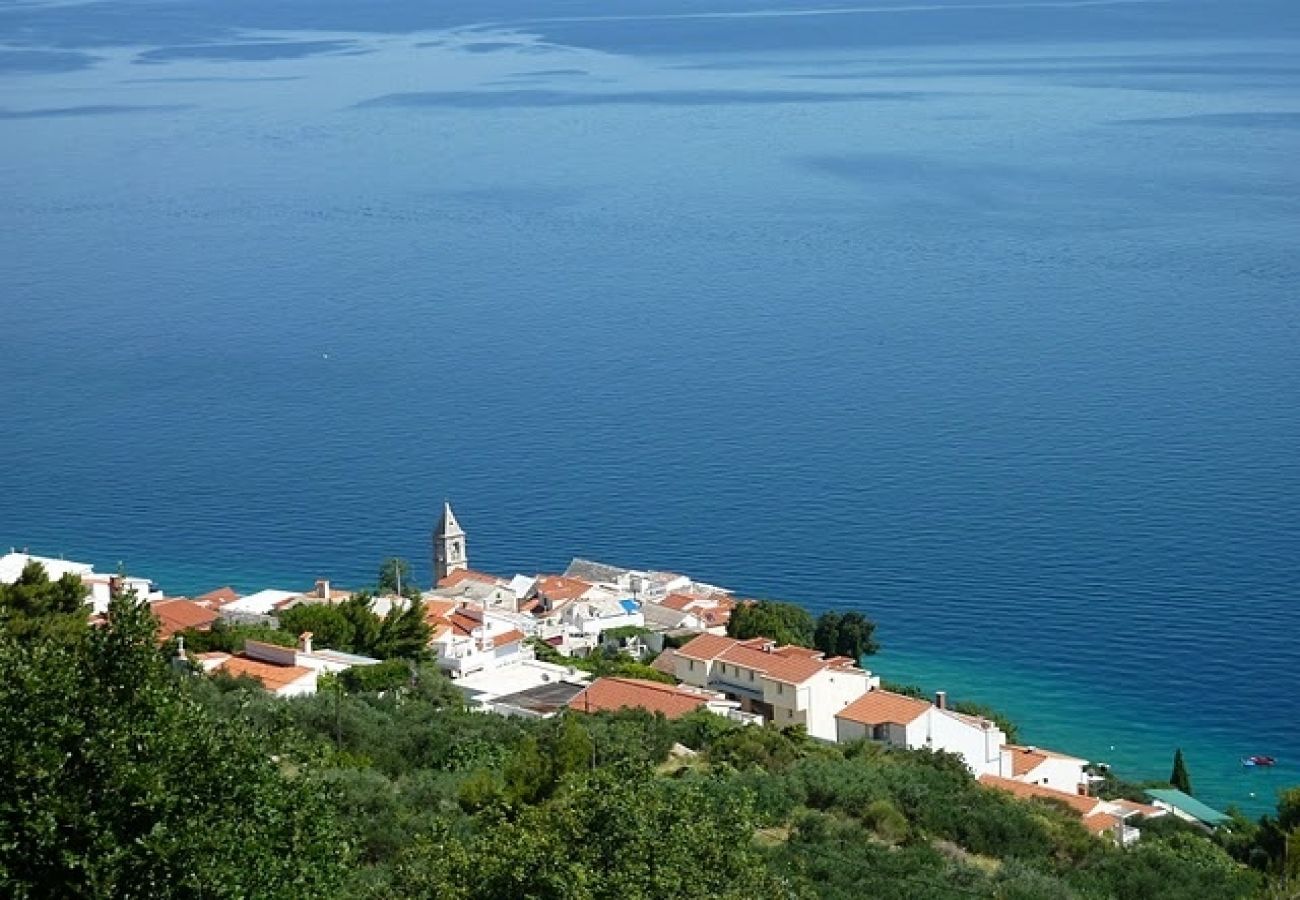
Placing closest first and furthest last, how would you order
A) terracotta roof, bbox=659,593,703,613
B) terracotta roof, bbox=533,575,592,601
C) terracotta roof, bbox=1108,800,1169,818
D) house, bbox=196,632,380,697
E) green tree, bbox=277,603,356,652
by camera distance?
house, bbox=196,632,380,697, terracotta roof, bbox=1108,800,1169,818, green tree, bbox=277,603,356,652, terracotta roof, bbox=659,593,703,613, terracotta roof, bbox=533,575,592,601

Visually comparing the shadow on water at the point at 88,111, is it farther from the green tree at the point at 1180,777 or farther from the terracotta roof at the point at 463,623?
the green tree at the point at 1180,777

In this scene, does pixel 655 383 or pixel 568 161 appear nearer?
pixel 655 383

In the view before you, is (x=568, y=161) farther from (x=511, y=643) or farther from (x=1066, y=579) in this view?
(x=511, y=643)

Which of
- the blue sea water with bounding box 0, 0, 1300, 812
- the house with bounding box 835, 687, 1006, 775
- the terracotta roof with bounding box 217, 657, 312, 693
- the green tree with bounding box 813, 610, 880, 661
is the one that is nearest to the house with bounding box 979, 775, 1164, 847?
the house with bounding box 835, 687, 1006, 775

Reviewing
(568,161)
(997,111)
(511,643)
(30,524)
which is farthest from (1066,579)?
(997,111)

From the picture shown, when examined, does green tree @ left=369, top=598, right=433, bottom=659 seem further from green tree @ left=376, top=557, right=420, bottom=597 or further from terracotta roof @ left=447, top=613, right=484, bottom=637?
green tree @ left=376, top=557, right=420, bottom=597

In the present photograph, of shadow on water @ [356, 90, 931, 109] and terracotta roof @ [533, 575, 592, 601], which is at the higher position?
shadow on water @ [356, 90, 931, 109]

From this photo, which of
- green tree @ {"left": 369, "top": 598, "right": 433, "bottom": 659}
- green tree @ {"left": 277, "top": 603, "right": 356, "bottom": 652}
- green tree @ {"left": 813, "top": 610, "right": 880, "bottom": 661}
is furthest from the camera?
green tree @ {"left": 813, "top": 610, "right": 880, "bottom": 661}
